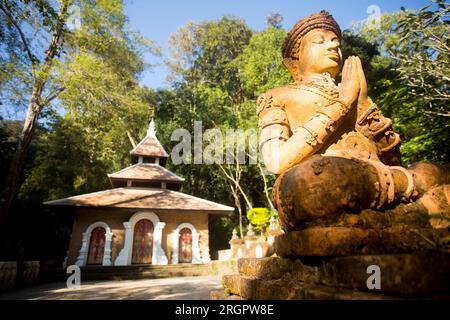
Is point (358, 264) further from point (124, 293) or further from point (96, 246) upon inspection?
point (96, 246)

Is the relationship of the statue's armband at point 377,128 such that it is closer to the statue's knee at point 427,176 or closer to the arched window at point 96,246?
the statue's knee at point 427,176

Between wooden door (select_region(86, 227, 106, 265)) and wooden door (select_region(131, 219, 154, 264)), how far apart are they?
1.55m

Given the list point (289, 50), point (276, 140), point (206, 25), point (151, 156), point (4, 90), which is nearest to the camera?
point (276, 140)

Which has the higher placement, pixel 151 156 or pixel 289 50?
pixel 151 156

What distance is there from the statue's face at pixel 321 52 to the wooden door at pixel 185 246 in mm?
13331

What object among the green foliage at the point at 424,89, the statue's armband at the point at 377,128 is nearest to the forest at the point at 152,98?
the green foliage at the point at 424,89

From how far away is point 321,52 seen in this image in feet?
7.57

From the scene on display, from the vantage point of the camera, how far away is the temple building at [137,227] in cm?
1290

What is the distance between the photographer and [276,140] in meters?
1.95

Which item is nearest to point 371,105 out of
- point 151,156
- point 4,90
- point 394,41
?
point 4,90
